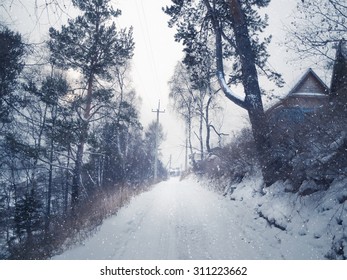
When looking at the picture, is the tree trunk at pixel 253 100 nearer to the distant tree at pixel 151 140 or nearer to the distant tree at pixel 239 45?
the distant tree at pixel 239 45

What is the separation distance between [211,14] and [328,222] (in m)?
6.52

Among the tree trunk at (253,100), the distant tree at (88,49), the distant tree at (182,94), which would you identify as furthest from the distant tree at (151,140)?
the tree trunk at (253,100)

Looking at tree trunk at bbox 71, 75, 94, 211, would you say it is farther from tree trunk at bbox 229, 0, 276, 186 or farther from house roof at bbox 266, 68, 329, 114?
house roof at bbox 266, 68, 329, 114

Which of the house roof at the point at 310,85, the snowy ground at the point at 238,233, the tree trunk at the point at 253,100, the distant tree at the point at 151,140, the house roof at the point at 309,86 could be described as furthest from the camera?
the distant tree at the point at 151,140

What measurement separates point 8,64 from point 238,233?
757 cm

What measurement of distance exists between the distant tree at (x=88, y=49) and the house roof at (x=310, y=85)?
13759 mm

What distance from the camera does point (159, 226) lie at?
19.5ft

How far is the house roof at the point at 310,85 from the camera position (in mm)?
18203

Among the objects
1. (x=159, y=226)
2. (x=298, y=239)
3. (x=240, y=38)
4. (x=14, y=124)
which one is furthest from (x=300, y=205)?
(x=14, y=124)

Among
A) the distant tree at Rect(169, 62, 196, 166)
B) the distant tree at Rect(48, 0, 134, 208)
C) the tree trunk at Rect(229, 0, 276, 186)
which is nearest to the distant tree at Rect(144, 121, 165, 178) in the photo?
the distant tree at Rect(169, 62, 196, 166)

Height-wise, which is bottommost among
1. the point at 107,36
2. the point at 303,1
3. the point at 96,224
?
the point at 96,224

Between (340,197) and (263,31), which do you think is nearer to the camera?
(340,197)
